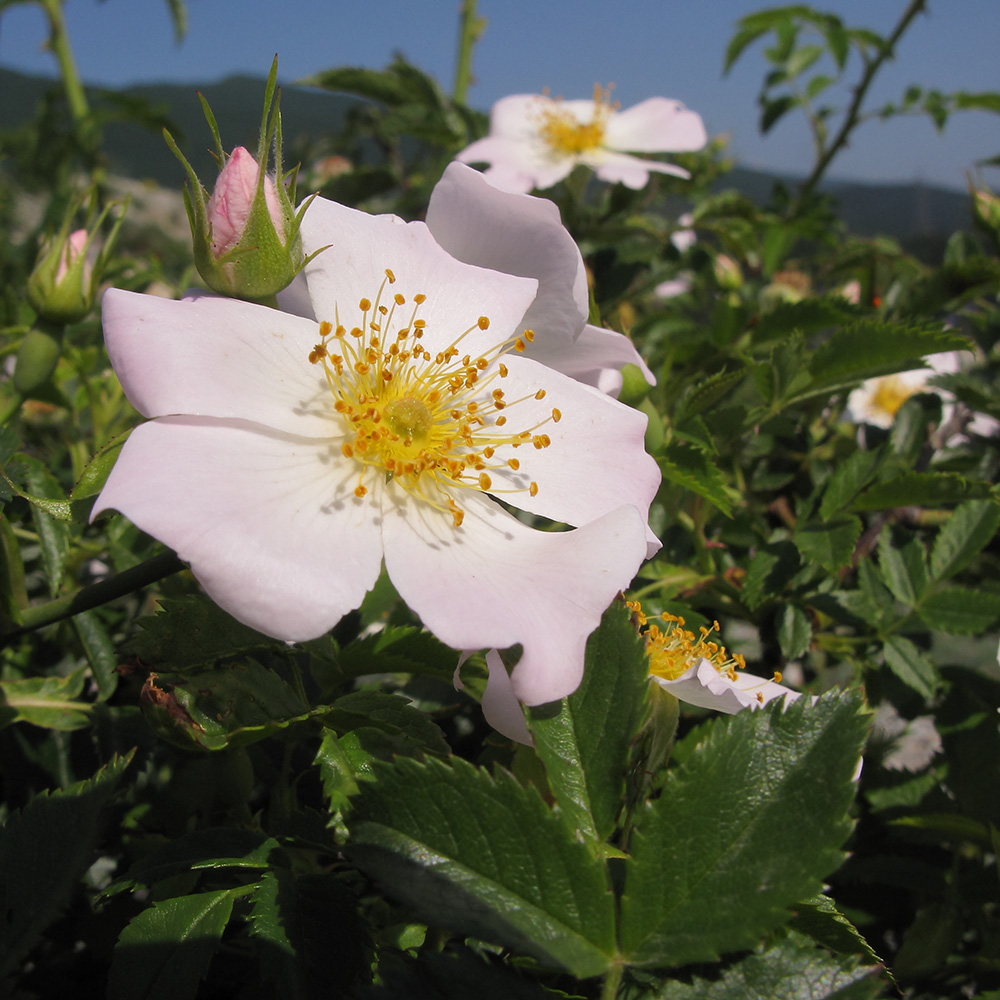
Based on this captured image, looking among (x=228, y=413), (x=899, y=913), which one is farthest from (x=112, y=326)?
(x=899, y=913)

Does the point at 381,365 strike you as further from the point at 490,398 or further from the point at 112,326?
the point at 112,326

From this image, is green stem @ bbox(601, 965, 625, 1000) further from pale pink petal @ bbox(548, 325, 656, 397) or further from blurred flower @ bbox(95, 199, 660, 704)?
pale pink petal @ bbox(548, 325, 656, 397)


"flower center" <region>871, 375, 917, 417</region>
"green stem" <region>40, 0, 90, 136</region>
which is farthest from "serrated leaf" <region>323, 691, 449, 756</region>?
"green stem" <region>40, 0, 90, 136</region>

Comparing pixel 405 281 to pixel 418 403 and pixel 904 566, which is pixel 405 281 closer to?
pixel 418 403

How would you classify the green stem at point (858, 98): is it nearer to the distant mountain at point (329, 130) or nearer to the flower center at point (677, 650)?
the distant mountain at point (329, 130)

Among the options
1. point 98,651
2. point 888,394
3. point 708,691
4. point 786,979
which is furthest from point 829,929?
point 888,394

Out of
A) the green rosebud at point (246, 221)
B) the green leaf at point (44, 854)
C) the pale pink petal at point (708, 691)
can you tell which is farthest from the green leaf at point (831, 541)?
the green leaf at point (44, 854)
